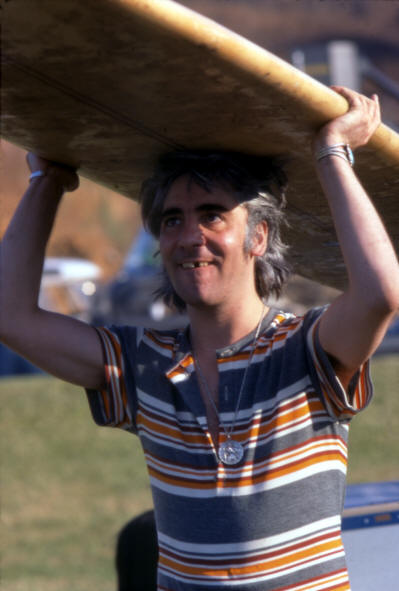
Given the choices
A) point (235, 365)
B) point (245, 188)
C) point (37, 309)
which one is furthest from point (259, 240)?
point (37, 309)

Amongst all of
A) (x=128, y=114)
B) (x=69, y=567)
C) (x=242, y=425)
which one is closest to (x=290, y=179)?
(x=128, y=114)

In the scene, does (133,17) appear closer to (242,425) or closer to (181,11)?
(181,11)

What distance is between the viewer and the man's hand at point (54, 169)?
1903mm

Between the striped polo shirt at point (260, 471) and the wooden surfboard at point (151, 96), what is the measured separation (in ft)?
1.18

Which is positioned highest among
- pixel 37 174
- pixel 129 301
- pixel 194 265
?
pixel 129 301

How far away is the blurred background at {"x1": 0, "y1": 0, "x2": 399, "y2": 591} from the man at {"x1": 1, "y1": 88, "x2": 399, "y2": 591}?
0.36 meters

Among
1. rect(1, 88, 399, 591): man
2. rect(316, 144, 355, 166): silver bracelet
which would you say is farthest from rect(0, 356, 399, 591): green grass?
rect(316, 144, 355, 166): silver bracelet

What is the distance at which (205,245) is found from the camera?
5.56ft

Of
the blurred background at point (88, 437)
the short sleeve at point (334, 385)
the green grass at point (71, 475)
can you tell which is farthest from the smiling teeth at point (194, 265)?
the green grass at point (71, 475)

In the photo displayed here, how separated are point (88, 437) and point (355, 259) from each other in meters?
7.15

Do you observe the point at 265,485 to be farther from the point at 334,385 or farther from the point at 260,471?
the point at 334,385

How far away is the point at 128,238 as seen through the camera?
35.8 metres

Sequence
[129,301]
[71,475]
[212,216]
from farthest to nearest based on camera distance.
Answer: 1. [129,301]
2. [71,475]
3. [212,216]

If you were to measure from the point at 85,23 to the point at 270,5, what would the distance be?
33674 millimetres
